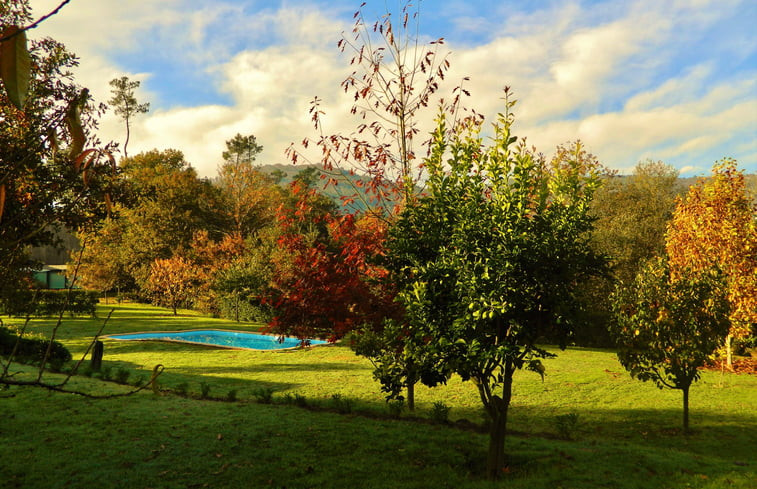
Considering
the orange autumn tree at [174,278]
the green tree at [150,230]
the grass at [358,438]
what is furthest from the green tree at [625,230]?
the green tree at [150,230]

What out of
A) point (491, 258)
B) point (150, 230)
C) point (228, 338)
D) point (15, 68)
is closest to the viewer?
point (15, 68)

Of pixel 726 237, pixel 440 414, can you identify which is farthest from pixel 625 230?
pixel 440 414

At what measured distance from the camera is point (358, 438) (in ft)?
32.4

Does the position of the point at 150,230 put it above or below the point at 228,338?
above

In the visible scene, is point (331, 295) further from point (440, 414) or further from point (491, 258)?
point (491, 258)

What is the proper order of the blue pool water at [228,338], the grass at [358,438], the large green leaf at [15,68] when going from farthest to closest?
the blue pool water at [228,338] → the grass at [358,438] → the large green leaf at [15,68]

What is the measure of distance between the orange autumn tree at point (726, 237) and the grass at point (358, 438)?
4.26 meters

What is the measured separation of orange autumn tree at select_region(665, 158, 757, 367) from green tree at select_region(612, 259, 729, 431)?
8.19 m

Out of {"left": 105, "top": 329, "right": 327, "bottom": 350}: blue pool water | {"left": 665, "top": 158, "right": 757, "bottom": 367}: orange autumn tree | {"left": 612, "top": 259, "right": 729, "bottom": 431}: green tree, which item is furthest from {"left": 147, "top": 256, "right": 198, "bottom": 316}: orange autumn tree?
{"left": 612, "top": 259, "right": 729, "bottom": 431}: green tree

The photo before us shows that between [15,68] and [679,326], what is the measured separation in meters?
13.6

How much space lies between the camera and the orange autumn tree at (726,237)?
19.6 m

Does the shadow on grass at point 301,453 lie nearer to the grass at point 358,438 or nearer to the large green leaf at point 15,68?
the grass at point 358,438

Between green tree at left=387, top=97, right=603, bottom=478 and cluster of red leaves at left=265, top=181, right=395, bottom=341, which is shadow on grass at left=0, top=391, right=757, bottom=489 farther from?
cluster of red leaves at left=265, top=181, right=395, bottom=341

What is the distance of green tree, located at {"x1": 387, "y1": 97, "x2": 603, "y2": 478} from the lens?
6.94 metres
